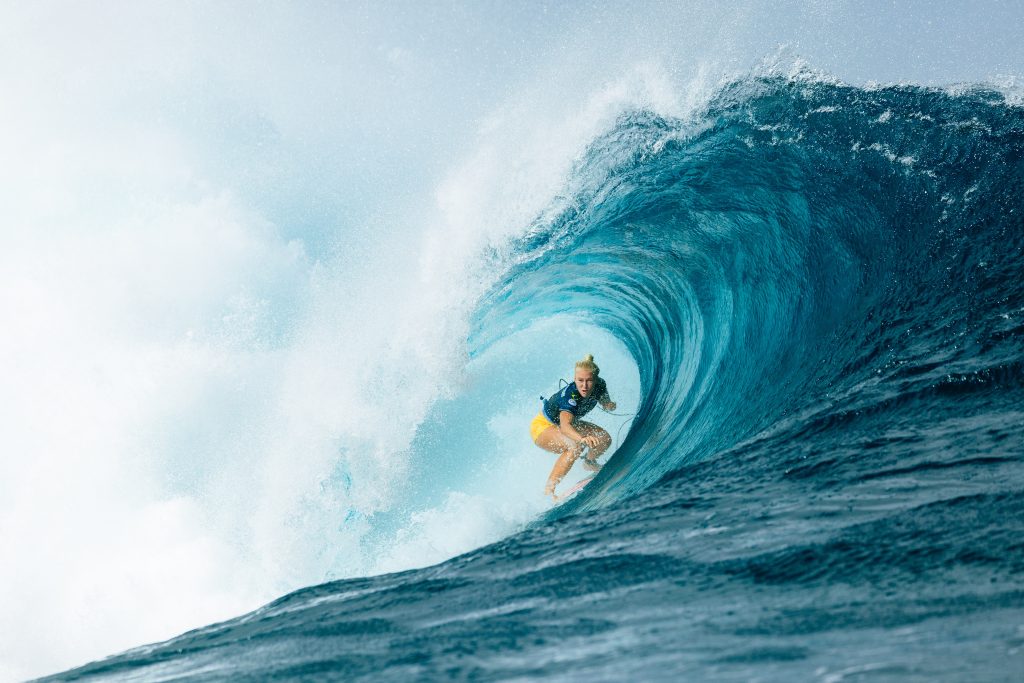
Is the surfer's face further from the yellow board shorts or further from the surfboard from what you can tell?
the surfboard

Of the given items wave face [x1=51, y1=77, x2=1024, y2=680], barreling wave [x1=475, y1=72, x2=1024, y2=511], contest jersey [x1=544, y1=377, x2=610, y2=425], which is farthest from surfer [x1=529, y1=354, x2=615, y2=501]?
barreling wave [x1=475, y1=72, x2=1024, y2=511]

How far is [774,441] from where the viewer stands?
3.92m

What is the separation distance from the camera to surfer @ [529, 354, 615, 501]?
7.06 metres

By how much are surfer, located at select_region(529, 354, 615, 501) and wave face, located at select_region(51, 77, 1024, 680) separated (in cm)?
29

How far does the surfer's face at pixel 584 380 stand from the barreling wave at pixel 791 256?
717 mm

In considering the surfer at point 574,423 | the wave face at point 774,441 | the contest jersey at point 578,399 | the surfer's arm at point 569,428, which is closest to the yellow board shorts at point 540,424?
the surfer at point 574,423

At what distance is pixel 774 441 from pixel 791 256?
2.89 meters

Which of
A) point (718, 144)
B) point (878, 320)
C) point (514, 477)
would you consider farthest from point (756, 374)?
point (514, 477)

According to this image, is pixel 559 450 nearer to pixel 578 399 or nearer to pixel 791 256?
pixel 578 399

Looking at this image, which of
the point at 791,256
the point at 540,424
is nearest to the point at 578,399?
the point at 540,424

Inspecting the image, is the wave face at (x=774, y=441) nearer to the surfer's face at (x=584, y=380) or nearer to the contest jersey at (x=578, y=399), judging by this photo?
the contest jersey at (x=578, y=399)

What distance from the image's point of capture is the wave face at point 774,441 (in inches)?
72.3

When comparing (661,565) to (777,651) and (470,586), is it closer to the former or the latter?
(470,586)

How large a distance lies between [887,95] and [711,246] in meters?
1.94
